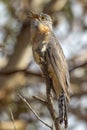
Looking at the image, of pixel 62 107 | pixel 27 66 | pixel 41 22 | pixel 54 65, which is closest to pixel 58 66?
pixel 54 65

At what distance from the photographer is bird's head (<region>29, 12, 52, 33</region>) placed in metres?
3.19

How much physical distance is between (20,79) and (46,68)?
3.48 meters

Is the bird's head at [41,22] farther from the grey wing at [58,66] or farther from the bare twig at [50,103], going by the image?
the bare twig at [50,103]

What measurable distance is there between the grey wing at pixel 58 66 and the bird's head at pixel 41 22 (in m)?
0.20

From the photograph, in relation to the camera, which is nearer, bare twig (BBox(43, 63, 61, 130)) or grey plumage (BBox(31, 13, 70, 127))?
bare twig (BBox(43, 63, 61, 130))

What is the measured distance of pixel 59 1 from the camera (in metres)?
6.87

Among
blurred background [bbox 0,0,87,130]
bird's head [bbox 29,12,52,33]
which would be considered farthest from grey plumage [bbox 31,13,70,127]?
blurred background [bbox 0,0,87,130]

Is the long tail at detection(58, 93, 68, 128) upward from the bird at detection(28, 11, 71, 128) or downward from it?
downward

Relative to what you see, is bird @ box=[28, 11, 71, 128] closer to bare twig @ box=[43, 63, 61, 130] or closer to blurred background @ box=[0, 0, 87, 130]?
bare twig @ box=[43, 63, 61, 130]

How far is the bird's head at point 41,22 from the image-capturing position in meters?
3.19

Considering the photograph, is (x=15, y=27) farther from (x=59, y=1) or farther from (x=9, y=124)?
(x=9, y=124)

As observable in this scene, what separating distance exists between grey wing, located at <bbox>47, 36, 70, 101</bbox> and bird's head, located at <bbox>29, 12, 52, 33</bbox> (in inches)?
8.0

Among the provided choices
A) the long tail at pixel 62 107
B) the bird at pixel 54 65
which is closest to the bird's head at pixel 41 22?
the bird at pixel 54 65

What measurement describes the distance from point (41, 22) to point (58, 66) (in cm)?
51
